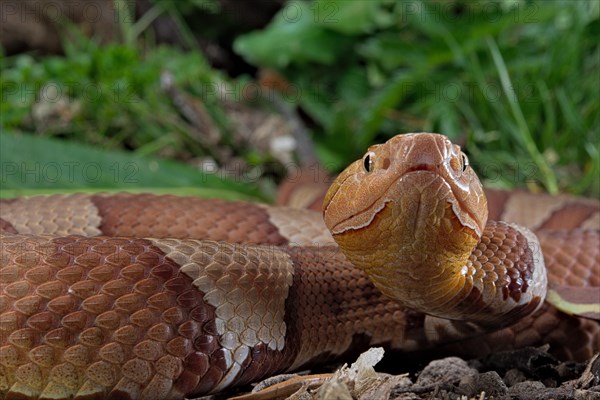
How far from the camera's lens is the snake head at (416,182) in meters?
1.73

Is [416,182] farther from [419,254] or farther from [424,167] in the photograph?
[419,254]

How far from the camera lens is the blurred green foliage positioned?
4.68 metres

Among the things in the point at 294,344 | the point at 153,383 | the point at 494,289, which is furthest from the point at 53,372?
the point at 494,289

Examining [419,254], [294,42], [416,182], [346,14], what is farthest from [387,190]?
[294,42]

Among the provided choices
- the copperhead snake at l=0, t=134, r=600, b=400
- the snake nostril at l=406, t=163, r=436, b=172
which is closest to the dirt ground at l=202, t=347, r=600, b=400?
the copperhead snake at l=0, t=134, r=600, b=400

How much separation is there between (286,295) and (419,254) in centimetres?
45

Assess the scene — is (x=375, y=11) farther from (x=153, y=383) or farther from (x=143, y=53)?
(x=153, y=383)

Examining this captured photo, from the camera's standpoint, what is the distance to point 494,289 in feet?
6.68

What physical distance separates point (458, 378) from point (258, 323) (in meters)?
0.60

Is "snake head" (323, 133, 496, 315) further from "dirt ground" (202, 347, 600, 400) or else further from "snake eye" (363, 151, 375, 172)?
"dirt ground" (202, 347, 600, 400)

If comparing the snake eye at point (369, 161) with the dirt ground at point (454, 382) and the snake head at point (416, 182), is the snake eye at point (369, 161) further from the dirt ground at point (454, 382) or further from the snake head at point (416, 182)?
the dirt ground at point (454, 382)

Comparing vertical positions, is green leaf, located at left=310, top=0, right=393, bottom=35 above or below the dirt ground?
above

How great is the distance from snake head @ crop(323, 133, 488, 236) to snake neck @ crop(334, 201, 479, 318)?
0.02 meters

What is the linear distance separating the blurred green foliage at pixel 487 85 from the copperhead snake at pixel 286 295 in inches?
95.3
